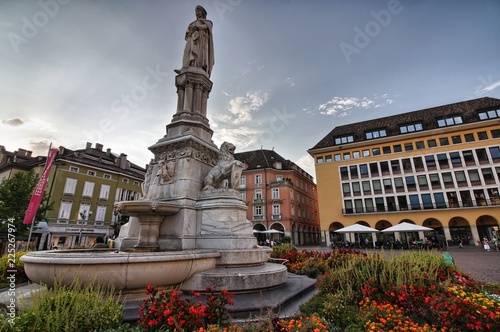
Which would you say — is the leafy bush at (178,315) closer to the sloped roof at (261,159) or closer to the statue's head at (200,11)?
the statue's head at (200,11)

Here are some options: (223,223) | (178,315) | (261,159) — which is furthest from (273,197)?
(178,315)

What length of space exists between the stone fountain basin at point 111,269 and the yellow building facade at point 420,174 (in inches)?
1433

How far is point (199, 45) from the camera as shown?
10.9m

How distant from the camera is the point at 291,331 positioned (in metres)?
2.70

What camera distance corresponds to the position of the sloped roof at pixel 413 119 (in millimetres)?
38750

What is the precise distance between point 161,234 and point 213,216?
1.72 meters

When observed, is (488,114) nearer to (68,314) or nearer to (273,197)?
(273,197)

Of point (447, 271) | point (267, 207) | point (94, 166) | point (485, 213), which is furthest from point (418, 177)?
point (94, 166)

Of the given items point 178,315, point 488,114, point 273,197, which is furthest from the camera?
point 273,197

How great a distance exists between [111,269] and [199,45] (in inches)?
384

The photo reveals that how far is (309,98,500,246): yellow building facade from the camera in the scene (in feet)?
116

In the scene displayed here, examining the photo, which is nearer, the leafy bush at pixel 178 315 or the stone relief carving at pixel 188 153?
the leafy bush at pixel 178 315

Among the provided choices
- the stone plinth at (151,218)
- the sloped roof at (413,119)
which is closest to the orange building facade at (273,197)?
the sloped roof at (413,119)

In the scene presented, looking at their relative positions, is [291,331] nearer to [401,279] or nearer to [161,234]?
[401,279]
